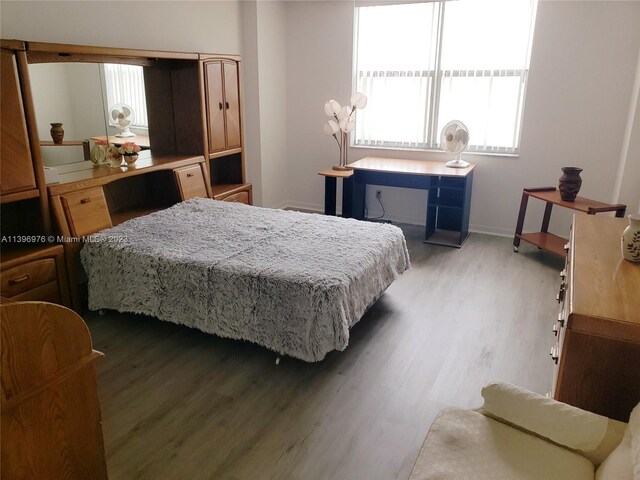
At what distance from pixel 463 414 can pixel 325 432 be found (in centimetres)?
76

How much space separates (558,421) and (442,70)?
3.97 m

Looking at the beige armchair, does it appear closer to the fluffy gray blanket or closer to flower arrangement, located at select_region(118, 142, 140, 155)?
the fluffy gray blanket

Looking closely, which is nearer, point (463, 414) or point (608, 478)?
point (608, 478)

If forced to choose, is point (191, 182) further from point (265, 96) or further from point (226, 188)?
point (265, 96)

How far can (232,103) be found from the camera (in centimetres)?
432

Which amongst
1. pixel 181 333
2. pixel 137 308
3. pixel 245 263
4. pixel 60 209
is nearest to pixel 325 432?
pixel 245 263

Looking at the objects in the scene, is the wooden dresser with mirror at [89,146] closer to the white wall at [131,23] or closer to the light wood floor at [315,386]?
the white wall at [131,23]

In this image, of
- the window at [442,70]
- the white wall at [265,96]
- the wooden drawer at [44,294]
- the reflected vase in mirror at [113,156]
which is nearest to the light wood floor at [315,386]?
the wooden drawer at [44,294]

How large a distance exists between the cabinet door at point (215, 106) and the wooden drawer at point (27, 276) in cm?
178

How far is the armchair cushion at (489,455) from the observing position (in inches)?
51.8

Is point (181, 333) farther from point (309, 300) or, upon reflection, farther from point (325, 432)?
point (325, 432)

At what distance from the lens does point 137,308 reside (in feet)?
→ 9.35

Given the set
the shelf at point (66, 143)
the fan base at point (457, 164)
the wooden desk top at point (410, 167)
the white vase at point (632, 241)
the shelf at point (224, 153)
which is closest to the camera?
the white vase at point (632, 241)

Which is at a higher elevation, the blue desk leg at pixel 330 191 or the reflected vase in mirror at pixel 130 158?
the reflected vase in mirror at pixel 130 158
